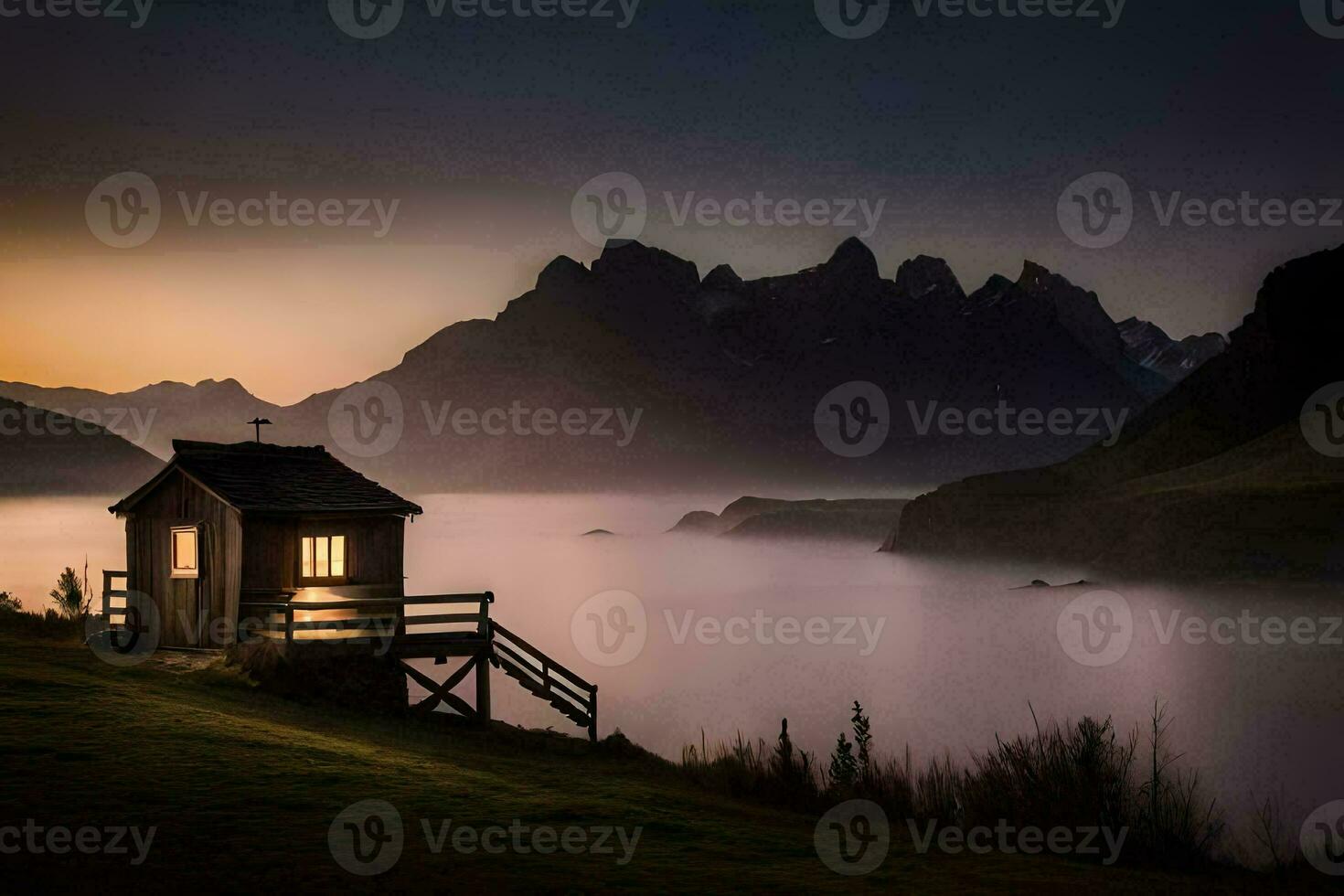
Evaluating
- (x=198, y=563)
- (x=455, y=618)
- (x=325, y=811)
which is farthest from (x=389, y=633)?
(x=325, y=811)

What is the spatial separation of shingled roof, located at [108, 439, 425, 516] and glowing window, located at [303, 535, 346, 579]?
2.80 ft

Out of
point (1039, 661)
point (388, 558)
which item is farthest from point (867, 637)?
point (388, 558)

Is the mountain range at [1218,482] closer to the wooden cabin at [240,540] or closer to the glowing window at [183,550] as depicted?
the wooden cabin at [240,540]

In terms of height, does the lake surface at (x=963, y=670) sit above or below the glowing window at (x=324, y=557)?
below

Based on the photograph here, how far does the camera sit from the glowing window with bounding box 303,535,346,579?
2736 centimetres

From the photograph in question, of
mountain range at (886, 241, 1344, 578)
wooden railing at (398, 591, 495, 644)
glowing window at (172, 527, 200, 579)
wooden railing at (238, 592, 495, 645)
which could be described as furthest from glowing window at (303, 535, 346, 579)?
mountain range at (886, 241, 1344, 578)

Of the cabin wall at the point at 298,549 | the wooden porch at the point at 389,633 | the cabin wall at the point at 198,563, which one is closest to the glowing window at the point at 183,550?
the cabin wall at the point at 198,563

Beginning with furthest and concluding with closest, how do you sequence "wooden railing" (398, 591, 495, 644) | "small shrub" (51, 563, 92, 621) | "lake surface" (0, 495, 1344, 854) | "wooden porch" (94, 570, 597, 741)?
"lake surface" (0, 495, 1344, 854)
"small shrub" (51, 563, 92, 621)
"wooden railing" (398, 591, 495, 644)
"wooden porch" (94, 570, 597, 741)

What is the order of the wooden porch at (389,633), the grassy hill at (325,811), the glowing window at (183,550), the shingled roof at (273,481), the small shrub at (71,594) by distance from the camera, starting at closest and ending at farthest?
the grassy hill at (325,811) → the wooden porch at (389,633) → the shingled roof at (273,481) → the glowing window at (183,550) → the small shrub at (71,594)

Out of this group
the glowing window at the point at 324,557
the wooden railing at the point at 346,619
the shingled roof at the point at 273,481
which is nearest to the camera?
the wooden railing at the point at 346,619

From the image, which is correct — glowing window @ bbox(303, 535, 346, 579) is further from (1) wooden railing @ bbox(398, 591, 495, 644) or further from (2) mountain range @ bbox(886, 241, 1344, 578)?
(2) mountain range @ bbox(886, 241, 1344, 578)

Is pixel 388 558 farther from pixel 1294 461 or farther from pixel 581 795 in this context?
pixel 1294 461

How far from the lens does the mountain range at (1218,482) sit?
384ft

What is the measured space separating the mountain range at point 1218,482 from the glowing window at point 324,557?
11008 cm
